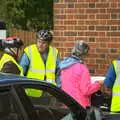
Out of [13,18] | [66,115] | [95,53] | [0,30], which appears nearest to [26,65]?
[95,53]

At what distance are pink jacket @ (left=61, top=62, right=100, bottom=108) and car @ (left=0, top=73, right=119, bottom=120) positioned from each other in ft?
5.47

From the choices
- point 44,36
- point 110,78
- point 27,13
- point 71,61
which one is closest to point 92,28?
point 44,36

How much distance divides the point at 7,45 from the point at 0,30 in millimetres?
3614

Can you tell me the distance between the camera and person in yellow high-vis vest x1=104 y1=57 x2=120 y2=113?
7.13 metres

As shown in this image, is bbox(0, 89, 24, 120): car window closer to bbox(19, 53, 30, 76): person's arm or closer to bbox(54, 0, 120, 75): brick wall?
bbox(19, 53, 30, 76): person's arm

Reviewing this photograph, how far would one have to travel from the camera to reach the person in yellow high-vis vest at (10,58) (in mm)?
7129

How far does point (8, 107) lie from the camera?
456 cm

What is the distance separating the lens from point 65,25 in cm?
950

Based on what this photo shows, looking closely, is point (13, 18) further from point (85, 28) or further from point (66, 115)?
point (66, 115)

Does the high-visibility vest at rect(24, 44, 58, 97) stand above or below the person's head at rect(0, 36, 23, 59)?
below

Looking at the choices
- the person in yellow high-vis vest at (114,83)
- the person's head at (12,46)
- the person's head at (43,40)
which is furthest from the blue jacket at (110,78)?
the person's head at (12,46)

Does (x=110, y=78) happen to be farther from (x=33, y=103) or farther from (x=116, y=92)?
(x=33, y=103)

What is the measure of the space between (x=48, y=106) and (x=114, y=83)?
2.28 meters

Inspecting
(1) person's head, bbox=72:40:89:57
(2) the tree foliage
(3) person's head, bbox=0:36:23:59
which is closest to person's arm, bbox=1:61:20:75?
(3) person's head, bbox=0:36:23:59
